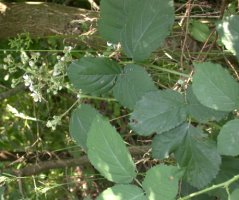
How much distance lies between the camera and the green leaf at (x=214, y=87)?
105 cm

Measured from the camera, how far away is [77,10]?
2.22 metres

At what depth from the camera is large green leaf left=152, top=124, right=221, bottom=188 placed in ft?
3.78

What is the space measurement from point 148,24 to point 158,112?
24 cm

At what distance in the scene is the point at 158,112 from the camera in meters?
1.14

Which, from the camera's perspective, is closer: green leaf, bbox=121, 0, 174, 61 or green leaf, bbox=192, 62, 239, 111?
green leaf, bbox=192, 62, 239, 111

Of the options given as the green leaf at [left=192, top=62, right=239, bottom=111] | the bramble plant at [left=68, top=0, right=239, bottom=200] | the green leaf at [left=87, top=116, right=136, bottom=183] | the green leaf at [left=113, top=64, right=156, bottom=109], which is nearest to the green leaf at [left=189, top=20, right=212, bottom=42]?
the bramble plant at [left=68, top=0, right=239, bottom=200]

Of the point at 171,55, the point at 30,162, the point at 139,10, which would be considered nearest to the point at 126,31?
the point at 139,10

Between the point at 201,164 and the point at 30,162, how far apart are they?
4.43ft

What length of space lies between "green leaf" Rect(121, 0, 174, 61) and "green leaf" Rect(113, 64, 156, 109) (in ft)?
0.16

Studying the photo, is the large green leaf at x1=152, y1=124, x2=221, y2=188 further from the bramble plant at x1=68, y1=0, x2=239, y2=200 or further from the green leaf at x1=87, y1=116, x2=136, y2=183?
the green leaf at x1=87, y1=116, x2=136, y2=183

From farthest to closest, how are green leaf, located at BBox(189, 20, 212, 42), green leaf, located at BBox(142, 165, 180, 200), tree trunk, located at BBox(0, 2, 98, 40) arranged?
tree trunk, located at BBox(0, 2, 98, 40), green leaf, located at BBox(189, 20, 212, 42), green leaf, located at BBox(142, 165, 180, 200)

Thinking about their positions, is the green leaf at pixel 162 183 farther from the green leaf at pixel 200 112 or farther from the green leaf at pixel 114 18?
the green leaf at pixel 114 18

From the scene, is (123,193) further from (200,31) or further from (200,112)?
(200,31)

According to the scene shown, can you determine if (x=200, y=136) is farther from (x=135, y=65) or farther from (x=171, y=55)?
(x=171, y=55)
